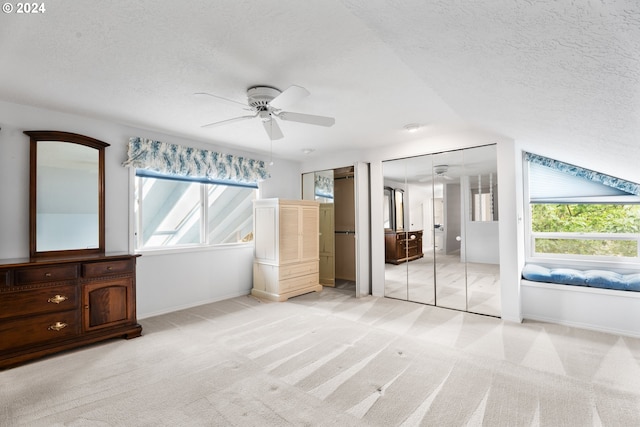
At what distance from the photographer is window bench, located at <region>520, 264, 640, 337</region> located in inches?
119

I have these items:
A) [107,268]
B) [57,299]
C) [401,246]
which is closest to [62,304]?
[57,299]

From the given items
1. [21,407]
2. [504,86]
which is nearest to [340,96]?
[504,86]

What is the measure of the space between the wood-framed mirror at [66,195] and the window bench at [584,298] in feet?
16.5

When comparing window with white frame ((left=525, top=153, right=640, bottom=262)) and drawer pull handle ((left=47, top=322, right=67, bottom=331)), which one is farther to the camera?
window with white frame ((left=525, top=153, right=640, bottom=262))

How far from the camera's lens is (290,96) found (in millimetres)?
2143

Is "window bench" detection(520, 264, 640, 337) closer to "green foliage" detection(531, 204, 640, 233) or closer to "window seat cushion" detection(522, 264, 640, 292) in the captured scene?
"window seat cushion" detection(522, 264, 640, 292)

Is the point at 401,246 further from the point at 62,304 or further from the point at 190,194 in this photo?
the point at 62,304

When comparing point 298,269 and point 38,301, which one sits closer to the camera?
point 38,301

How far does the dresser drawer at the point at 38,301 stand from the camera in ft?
8.09

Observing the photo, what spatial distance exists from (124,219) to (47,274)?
1.06 m

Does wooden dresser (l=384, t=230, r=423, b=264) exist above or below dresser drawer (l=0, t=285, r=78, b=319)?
above

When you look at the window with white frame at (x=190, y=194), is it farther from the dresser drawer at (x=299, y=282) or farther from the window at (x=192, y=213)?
the dresser drawer at (x=299, y=282)

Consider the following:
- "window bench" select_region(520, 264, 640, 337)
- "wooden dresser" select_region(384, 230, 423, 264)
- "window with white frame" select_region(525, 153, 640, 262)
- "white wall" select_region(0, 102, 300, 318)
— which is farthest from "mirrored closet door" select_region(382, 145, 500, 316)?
"white wall" select_region(0, 102, 300, 318)

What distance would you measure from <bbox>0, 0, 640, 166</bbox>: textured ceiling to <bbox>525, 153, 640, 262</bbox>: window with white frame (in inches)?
46.3
